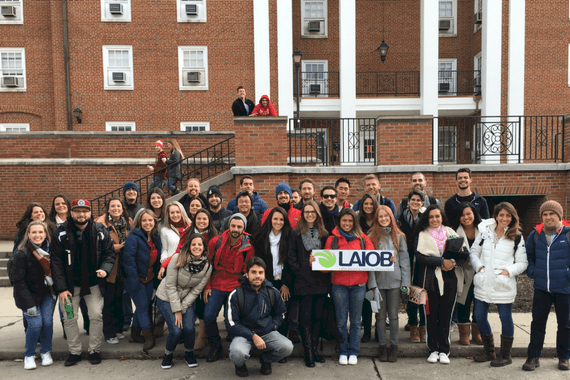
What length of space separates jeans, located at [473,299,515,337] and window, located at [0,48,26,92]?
61.5 feet

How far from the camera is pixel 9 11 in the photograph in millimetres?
16562

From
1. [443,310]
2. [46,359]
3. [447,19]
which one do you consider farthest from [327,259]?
[447,19]

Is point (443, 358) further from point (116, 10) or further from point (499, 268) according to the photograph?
point (116, 10)

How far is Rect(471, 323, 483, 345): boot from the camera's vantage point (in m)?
5.06

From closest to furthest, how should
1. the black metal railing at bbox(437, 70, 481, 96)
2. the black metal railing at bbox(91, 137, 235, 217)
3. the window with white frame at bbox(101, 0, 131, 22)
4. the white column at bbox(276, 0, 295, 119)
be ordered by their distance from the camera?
the black metal railing at bbox(91, 137, 235, 217)
the white column at bbox(276, 0, 295, 119)
the window with white frame at bbox(101, 0, 131, 22)
the black metal railing at bbox(437, 70, 481, 96)

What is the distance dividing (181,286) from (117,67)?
14.6 meters

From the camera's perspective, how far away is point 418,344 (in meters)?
5.06

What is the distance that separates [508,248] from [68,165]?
11149 millimetres

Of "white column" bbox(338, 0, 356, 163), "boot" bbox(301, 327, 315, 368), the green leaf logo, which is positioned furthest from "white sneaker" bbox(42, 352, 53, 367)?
"white column" bbox(338, 0, 356, 163)

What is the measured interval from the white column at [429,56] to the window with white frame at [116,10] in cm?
1203

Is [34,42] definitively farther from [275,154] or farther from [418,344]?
[418,344]

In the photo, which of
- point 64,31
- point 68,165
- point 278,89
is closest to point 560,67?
point 278,89

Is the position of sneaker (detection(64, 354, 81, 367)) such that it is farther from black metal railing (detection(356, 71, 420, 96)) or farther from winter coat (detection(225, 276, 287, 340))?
black metal railing (detection(356, 71, 420, 96))

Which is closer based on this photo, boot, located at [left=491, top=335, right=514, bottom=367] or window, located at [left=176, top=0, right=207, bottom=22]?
boot, located at [left=491, top=335, right=514, bottom=367]
